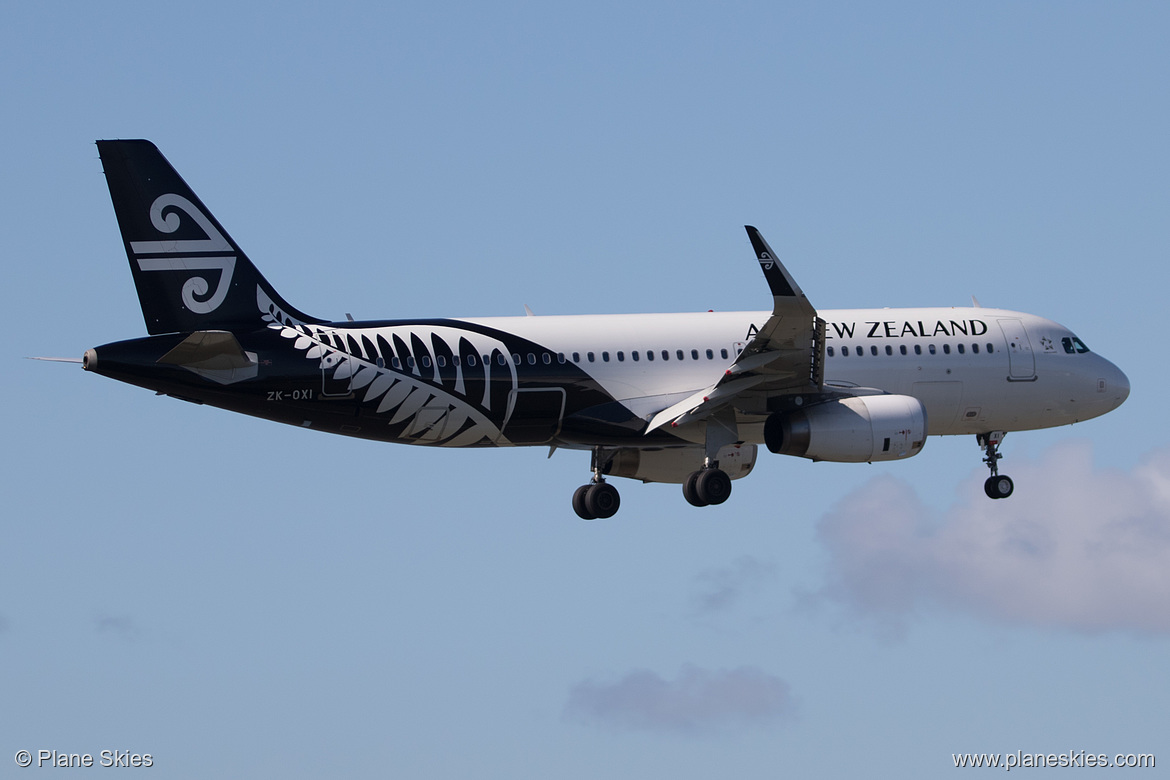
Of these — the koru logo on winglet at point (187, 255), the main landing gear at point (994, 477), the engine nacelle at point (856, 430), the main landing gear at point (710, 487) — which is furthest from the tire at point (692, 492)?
the koru logo on winglet at point (187, 255)

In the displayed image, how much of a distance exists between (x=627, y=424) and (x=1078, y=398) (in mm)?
12381

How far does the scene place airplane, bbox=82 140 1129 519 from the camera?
38.3 meters

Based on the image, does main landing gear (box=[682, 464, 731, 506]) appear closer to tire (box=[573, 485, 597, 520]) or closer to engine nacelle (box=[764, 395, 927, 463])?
engine nacelle (box=[764, 395, 927, 463])

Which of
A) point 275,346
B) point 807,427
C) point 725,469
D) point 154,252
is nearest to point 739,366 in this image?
point 807,427

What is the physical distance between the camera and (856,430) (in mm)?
39938

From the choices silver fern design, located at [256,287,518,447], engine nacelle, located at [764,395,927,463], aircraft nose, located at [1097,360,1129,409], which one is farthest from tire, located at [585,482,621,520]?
aircraft nose, located at [1097,360,1129,409]

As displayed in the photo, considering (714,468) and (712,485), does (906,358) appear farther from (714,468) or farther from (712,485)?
(712,485)

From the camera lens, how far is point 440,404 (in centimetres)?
3950

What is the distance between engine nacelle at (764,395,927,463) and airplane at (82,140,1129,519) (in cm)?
4

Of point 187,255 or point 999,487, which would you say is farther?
point 999,487

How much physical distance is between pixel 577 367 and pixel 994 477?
40.3 feet

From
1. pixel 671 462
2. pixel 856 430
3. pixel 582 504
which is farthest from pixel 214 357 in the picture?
pixel 856 430

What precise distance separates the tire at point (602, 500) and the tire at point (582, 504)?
65 mm

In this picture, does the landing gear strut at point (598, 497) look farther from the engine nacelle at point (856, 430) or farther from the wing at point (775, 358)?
the engine nacelle at point (856, 430)
